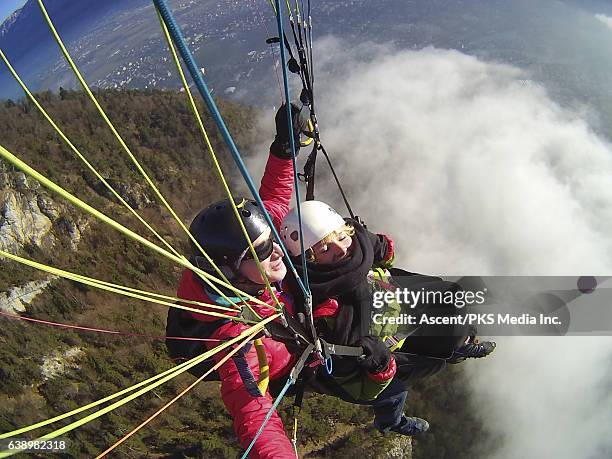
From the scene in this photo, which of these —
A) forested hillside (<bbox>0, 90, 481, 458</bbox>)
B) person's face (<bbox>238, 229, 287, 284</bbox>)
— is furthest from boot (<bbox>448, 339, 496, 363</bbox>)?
forested hillside (<bbox>0, 90, 481, 458</bbox>)

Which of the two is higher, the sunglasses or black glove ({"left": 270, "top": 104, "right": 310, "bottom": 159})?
black glove ({"left": 270, "top": 104, "right": 310, "bottom": 159})

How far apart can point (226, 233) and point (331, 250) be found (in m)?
0.62

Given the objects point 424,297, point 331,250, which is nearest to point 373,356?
point 331,250

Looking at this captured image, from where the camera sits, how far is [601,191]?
3272cm

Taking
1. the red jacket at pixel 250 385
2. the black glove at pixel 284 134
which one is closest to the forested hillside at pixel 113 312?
the red jacket at pixel 250 385

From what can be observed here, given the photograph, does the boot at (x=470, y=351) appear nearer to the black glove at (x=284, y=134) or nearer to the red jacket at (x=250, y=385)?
the red jacket at (x=250, y=385)

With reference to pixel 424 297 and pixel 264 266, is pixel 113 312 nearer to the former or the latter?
pixel 424 297

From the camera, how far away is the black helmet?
182cm

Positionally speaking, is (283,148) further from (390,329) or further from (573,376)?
(573,376)

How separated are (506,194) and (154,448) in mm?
32201

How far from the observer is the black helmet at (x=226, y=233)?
1.82 meters

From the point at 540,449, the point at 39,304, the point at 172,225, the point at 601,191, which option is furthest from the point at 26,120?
the point at 601,191

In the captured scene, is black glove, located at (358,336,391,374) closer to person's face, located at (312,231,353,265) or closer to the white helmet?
person's face, located at (312,231,353,265)

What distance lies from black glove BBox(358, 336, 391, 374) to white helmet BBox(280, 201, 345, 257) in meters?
0.57
